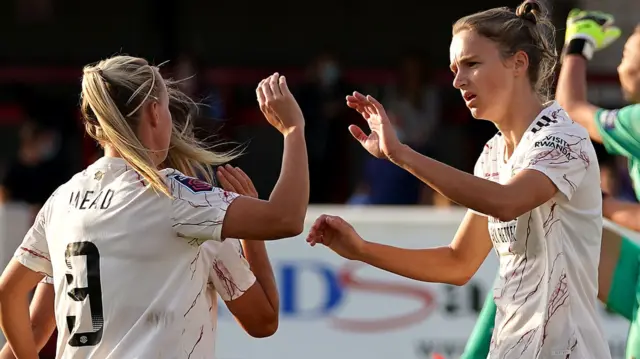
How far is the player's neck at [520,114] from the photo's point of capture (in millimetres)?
3475

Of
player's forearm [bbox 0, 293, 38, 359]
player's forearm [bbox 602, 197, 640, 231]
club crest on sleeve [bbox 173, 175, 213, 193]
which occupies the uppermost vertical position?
club crest on sleeve [bbox 173, 175, 213, 193]

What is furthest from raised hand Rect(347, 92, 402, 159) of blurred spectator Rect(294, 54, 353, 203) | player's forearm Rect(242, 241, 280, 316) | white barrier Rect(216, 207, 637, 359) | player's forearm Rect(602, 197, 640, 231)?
blurred spectator Rect(294, 54, 353, 203)

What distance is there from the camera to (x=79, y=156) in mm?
11594

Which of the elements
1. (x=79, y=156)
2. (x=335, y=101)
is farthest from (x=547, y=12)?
(x=79, y=156)

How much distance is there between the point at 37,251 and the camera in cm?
348

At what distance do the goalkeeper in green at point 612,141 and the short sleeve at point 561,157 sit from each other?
2.27 feet

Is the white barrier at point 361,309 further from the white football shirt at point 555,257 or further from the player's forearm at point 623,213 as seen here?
the white football shirt at point 555,257

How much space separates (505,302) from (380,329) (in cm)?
415

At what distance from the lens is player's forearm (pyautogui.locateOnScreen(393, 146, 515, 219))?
3209 millimetres

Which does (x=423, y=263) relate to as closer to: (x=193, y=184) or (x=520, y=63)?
(x=520, y=63)

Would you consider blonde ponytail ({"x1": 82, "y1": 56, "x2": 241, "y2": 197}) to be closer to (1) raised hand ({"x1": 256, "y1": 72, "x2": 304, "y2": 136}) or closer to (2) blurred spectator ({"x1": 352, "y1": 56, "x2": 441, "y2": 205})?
(1) raised hand ({"x1": 256, "y1": 72, "x2": 304, "y2": 136})

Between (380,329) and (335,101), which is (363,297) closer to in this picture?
(380,329)

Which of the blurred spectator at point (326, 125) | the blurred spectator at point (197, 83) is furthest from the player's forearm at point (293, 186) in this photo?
the blurred spectator at point (326, 125)

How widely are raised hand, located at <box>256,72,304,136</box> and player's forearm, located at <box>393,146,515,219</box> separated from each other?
0.35m
